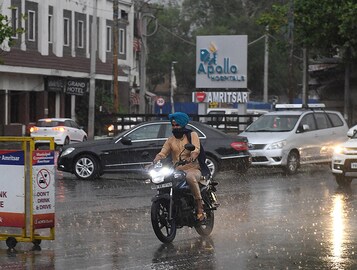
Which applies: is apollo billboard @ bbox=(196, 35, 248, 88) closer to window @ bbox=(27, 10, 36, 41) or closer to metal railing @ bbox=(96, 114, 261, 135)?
metal railing @ bbox=(96, 114, 261, 135)

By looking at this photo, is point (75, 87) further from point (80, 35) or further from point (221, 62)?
point (221, 62)

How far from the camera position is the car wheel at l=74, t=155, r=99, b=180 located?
23766 millimetres

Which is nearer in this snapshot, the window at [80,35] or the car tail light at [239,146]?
the car tail light at [239,146]

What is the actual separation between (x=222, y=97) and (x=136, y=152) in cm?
2210

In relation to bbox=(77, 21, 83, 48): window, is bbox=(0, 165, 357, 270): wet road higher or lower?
lower

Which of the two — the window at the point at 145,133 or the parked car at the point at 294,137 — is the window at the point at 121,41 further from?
the window at the point at 145,133

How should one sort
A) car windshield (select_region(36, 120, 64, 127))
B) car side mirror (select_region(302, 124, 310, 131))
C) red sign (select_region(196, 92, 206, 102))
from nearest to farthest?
car side mirror (select_region(302, 124, 310, 131)), car windshield (select_region(36, 120, 64, 127)), red sign (select_region(196, 92, 206, 102))

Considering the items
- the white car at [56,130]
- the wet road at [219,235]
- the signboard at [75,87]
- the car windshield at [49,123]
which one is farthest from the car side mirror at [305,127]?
the signboard at [75,87]

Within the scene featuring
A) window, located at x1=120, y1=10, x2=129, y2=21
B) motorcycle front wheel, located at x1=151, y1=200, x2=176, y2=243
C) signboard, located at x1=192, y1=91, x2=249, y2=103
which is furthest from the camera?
window, located at x1=120, y1=10, x2=129, y2=21

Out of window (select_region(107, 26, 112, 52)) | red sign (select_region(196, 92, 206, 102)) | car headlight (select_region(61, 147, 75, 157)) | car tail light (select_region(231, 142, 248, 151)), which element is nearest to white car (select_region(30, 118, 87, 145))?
red sign (select_region(196, 92, 206, 102))

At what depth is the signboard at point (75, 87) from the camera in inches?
2159

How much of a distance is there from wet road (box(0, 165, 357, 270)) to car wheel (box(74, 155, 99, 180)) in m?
2.51

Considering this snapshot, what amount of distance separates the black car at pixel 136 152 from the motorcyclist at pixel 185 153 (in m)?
10.5

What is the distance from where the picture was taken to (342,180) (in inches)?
878
